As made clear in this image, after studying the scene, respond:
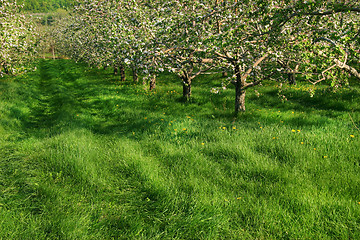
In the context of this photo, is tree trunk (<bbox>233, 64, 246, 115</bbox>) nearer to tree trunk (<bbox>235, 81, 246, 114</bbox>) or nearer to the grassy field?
tree trunk (<bbox>235, 81, 246, 114</bbox>)

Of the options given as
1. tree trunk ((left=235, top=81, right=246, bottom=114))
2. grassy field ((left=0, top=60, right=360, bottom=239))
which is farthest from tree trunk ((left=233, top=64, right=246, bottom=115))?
grassy field ((left=0, top=60, right=360, bottom=239))

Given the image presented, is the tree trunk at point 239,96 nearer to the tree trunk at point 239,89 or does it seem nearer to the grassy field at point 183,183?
the tree trunk at point 239,89

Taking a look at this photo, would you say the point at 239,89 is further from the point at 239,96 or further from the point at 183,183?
the point at 183,183

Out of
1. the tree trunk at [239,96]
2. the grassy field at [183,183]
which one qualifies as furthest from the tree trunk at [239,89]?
the grassy field at [183,183]

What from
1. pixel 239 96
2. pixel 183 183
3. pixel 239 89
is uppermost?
pixel 239 89

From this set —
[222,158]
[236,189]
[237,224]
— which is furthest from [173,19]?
[237,224]

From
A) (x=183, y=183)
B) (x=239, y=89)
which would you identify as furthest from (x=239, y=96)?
(x=183, y=183)

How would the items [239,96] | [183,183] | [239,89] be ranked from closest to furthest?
[183,183]
[239,89]
[239,96]

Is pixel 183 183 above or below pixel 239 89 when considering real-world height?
below

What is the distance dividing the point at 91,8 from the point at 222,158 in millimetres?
10842

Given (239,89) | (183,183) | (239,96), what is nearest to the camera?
(183,183)

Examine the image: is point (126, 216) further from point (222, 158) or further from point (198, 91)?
point (198, 91)

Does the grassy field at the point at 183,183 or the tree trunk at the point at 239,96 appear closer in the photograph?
the grassy field at the point at 183,183

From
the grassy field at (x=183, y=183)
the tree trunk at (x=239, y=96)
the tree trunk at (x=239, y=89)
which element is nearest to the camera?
the grassy field at (x=183, y=183)
